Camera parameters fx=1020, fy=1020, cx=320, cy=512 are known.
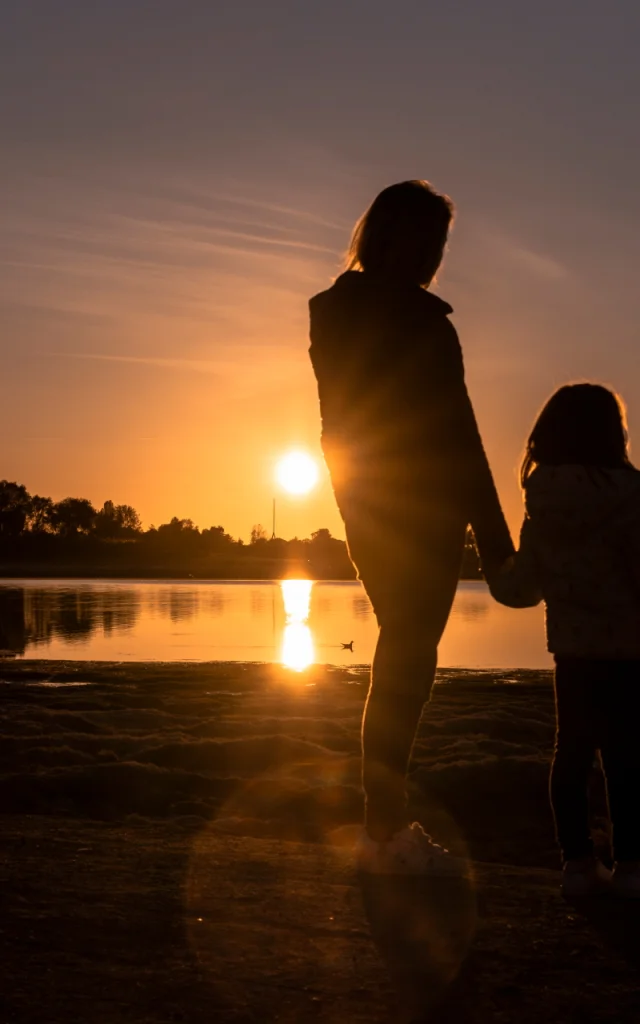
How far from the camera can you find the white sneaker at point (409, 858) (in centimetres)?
314

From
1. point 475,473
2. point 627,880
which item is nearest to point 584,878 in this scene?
point 627,880

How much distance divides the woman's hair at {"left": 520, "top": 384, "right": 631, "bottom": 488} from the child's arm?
0.65 ft

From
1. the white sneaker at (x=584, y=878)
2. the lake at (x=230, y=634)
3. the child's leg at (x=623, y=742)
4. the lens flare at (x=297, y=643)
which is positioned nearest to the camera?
the white sneaker at (x=584, y=878)

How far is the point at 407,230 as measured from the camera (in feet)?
11.4

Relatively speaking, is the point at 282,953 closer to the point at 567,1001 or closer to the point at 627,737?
the point at 567,1001

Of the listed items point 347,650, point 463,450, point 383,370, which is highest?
point 383,370

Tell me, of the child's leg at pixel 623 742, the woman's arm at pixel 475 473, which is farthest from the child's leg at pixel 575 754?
the woman's arm at pixel 475 473

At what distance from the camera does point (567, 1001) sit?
2168mm

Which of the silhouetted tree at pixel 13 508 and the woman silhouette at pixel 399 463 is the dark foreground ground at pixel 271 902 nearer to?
the woman silhouette at pixel 399 463

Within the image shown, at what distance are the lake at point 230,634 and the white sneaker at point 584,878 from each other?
11.4 metres

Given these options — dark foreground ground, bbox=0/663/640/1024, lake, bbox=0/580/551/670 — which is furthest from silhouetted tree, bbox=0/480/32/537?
dark foreground ground, bbox=0/663/640/1024

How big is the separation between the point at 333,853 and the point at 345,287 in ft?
6.29

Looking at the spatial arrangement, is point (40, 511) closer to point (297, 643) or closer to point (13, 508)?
point (13, 508)

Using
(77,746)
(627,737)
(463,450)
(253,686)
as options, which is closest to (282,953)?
(627,737)
